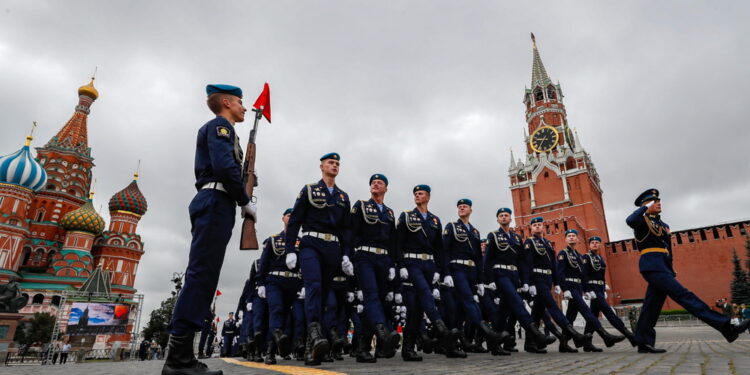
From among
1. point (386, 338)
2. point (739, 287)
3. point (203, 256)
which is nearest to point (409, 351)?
point (386, 338)

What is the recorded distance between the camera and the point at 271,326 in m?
5.47

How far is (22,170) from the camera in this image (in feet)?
127

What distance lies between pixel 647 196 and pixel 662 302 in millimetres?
1589

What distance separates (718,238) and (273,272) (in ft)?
183

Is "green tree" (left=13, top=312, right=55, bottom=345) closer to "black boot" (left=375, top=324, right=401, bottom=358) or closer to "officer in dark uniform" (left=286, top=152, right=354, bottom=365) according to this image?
"officer in dark uniform" (left=286, top=152, right=354, bottom=365)

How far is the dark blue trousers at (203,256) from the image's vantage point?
2784 millimetres

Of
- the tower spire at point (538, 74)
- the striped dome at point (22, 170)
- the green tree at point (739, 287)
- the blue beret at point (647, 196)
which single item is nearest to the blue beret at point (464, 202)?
the blue beret at point (647, 196)

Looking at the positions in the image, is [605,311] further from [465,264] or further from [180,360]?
[180,360]

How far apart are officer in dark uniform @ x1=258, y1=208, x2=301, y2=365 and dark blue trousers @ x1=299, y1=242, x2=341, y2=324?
0.48 metres

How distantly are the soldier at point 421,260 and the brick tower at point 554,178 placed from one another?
46.4 metres

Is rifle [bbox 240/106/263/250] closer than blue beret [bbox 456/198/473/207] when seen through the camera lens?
Yes

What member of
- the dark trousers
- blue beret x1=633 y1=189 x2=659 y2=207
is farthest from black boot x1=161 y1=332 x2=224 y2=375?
the dark trousers

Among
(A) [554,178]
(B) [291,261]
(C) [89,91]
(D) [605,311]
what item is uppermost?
(C) [89,91]

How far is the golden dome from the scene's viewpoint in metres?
54.0
